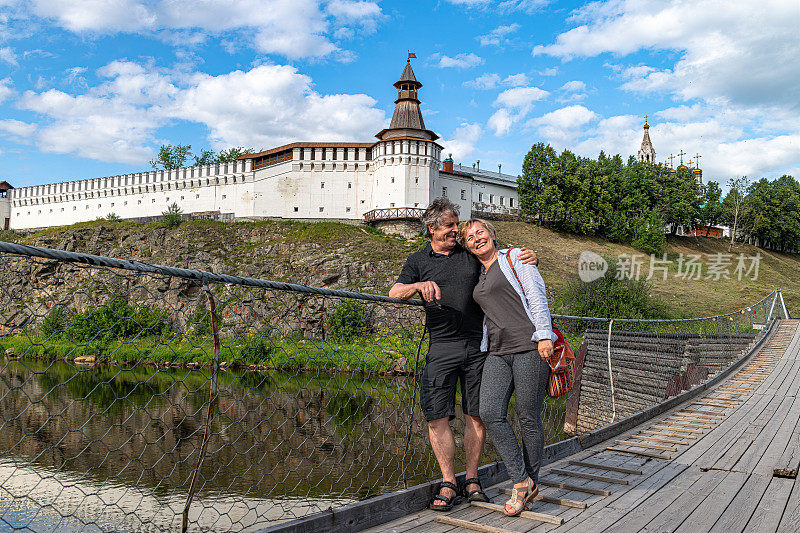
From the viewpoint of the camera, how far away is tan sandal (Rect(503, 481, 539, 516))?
11.6 feet

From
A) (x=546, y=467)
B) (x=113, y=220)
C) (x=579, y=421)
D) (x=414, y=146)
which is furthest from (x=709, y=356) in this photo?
(x=113, y=220)

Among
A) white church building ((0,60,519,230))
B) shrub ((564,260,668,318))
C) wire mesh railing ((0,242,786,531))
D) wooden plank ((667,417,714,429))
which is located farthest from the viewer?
white church building ((0,60,519,230))

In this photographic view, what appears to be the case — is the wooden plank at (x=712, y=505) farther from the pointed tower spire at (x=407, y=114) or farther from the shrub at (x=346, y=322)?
the pointed tower spire at (x=407, y=114)

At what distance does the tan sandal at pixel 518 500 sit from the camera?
3523mm

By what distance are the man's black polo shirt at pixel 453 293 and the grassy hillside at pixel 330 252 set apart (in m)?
28.6

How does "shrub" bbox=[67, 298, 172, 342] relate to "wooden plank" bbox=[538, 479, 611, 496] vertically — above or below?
above

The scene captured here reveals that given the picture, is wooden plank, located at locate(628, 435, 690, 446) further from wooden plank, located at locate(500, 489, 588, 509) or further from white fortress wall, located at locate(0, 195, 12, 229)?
white fortress wall, located at locate(0, 195, 12, 229)

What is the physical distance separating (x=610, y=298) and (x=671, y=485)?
22.5 metres

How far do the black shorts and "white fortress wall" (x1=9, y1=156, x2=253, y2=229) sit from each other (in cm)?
4882

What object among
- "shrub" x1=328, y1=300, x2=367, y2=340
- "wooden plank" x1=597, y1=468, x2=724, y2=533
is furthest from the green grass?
"wooden plank" x1=597, y1=468, x2=724, y2=533

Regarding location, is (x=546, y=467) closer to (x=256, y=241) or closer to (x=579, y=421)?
(x=579, y=421)

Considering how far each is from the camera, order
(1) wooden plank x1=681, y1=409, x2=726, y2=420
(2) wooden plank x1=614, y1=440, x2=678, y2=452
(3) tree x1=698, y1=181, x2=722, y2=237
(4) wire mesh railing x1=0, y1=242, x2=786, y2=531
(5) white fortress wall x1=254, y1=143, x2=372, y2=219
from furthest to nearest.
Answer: (3) tree x1=698, y1=181, x2=722, y2=237, (5) white fortress wall x1=254, y1=143, x2=372, y2=219, (4) wire mesh railing x1=0, y1=242, x2=786, y2=531, (1) wooden plank x1=681, y1=409, x2=726, y2=420, (2) wooden plank x1=614, y1=440, x2=678, y2=452

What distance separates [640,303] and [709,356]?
12600 millimetres

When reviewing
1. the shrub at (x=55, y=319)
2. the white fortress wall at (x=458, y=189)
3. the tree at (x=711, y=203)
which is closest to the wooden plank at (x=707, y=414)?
the shrub at (x=55, y=319)
